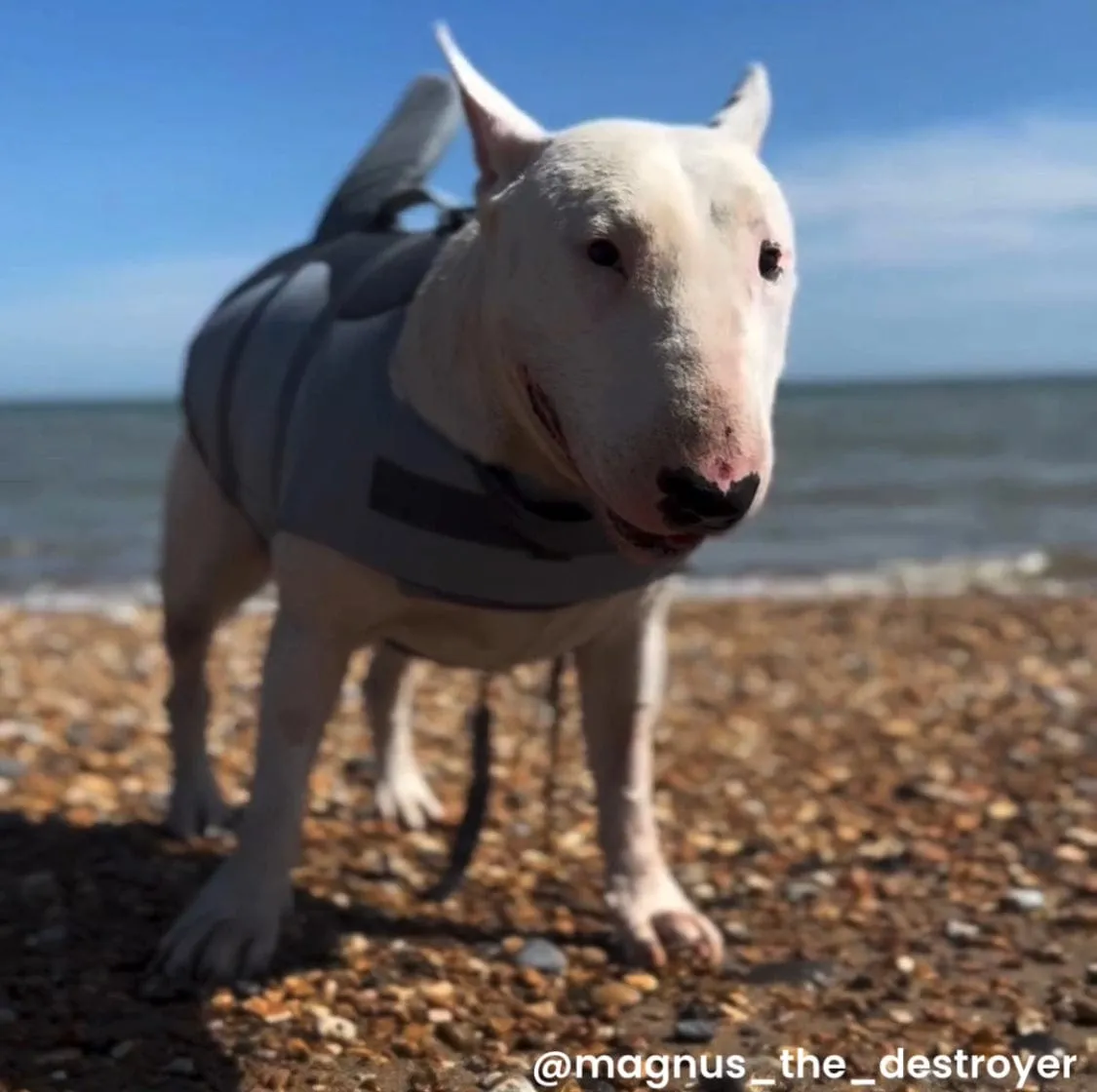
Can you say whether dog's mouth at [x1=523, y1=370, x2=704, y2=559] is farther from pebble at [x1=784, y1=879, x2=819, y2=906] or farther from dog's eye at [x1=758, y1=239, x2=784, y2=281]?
pebble at [x1=784, y1=879, x2=819, y2=906]

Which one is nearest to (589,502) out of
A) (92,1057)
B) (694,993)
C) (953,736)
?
(694,993)

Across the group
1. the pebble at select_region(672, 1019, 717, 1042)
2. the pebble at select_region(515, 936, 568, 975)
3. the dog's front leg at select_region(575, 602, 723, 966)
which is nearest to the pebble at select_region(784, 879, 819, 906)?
the dog's front leg at select_region(575, 602, 723, 966)

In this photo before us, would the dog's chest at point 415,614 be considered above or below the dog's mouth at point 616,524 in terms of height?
below

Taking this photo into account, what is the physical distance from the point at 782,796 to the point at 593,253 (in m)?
2.80

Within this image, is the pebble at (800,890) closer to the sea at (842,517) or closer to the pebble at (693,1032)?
the pebble at (693,1032)

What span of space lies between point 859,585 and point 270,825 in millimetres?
8196

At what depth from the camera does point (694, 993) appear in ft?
10.3

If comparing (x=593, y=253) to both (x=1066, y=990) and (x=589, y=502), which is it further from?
(x=1066, y=990)

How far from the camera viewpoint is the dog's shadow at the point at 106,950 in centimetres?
257

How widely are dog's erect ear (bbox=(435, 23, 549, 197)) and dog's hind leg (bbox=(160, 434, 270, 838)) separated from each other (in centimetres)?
129

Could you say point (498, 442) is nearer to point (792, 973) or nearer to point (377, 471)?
point (377, 471)

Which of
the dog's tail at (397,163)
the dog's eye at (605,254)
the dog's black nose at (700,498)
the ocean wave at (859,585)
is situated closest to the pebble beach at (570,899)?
the dog's black nose at (700,498)

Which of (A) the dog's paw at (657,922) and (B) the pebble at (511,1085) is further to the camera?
(A) the dog's paw at (657,922)

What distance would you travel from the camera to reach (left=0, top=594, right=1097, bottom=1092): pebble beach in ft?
9.07
